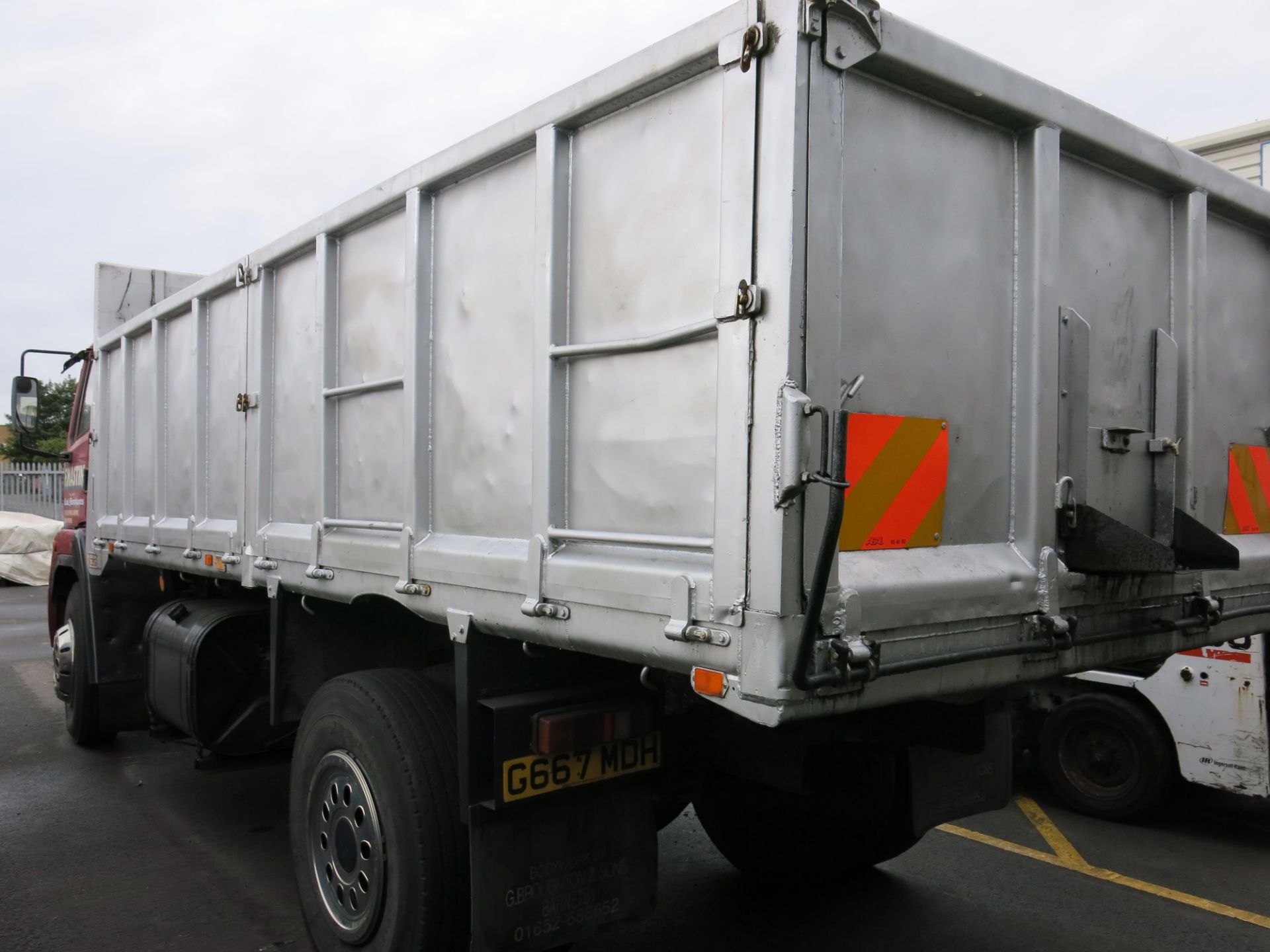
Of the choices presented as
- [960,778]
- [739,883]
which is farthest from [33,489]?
[960,778]

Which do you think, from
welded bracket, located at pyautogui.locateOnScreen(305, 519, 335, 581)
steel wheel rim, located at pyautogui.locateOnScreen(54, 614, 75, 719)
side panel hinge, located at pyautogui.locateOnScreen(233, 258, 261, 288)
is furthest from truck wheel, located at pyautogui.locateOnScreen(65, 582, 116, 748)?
welded bracket, located at pyautogui.locateOnScreen(305, 519, 335, 581)

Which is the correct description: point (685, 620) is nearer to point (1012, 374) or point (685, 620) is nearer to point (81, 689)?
point (1012, 374)

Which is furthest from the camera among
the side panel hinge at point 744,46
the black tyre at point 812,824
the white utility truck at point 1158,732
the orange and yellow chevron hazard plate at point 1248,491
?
the white utility truck at point 1158,732

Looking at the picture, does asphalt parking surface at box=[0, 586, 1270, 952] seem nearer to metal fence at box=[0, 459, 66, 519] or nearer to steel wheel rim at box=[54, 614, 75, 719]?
steel wheel rim at box=[54, 614, 75, 719]

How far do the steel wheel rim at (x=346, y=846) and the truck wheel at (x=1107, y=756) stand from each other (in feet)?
13.5

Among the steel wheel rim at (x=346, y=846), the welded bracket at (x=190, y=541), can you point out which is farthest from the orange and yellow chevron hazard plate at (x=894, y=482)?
the welded bracket at (x=190, y=541)

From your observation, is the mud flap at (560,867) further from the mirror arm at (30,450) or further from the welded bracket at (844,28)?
the mirror arm at (30,450)

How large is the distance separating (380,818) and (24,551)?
19.3 metres

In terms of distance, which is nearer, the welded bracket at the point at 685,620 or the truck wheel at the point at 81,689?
the welded bracket at the point at 685,620

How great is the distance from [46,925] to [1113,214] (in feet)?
15.8

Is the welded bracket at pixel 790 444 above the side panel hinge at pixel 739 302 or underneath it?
underneath

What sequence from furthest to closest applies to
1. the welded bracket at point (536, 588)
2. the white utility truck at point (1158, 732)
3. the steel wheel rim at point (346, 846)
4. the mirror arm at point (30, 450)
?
1. the mirror arm at point (30, 450)
2. the white utility truck at point (1158, 732)
3. the steel wheel rim at point (346, 846)
4. the welded bracket at point (536, 588)

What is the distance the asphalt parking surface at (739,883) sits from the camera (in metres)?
4.14

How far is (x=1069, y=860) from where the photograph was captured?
5.06 meters
